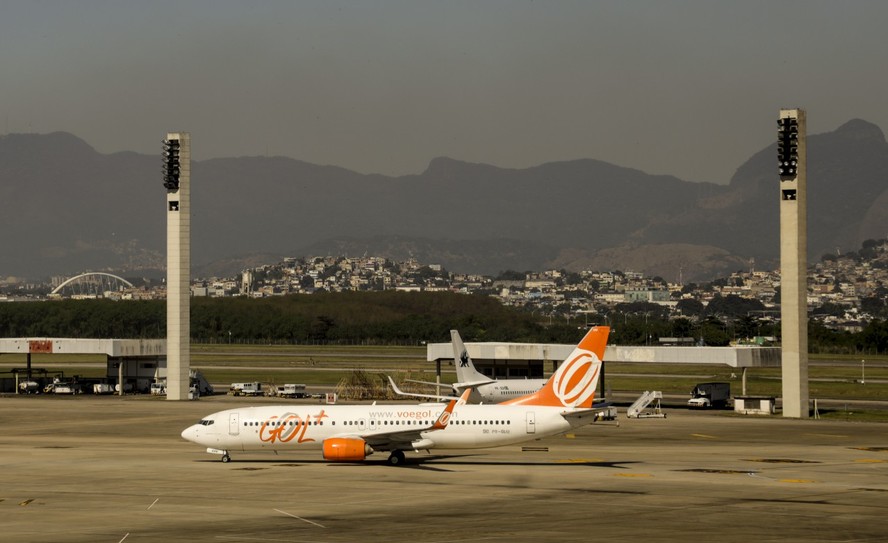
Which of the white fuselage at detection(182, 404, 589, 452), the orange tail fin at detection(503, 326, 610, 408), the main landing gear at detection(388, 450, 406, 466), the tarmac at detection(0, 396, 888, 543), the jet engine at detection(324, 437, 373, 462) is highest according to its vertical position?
the orange tail fin at detection(503, 326, 610, 408)

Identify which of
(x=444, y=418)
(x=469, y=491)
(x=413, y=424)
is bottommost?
(x=469, y=491)

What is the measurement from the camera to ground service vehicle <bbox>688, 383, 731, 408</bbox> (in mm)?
112250

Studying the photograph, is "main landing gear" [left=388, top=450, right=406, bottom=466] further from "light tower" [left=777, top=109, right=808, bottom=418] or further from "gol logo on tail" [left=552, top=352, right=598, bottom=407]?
"light tower" [left=777, top=109, right=808, bottom=418]

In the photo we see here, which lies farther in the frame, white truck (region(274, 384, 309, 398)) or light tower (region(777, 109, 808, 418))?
white truck (region(274, 384, 309, 398))

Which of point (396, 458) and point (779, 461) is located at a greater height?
point (396, 458)

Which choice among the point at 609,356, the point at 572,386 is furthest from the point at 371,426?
the point at 609,356

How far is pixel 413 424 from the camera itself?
64.4 m

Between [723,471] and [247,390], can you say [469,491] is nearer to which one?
[723,471]

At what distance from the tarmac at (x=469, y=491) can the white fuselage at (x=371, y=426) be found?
1.34 meters

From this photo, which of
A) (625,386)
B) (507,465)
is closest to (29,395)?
(625,386)

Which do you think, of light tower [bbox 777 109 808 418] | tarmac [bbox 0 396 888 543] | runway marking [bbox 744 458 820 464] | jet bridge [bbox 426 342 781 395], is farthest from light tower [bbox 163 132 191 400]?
runway marking [bbox 744 458 820 464]

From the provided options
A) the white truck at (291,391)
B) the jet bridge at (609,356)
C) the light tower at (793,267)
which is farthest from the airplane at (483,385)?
the white truck at (291,391)

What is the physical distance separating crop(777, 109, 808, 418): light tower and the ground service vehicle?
1174 centimetres

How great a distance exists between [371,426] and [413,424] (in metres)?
2.33
